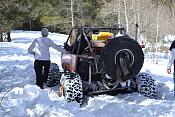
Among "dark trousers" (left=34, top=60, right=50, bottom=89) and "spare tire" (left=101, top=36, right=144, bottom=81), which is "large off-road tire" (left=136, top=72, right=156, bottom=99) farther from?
"dark trousers" (left=34, top=60, right=50, bottom=89)

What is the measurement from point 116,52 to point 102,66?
1.25ft

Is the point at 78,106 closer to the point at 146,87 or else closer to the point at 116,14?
the point at 146,87

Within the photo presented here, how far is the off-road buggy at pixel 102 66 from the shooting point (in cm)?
814

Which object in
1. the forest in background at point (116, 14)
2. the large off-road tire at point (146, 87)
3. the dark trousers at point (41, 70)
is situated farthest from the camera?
the forest in background at point (116, 14)

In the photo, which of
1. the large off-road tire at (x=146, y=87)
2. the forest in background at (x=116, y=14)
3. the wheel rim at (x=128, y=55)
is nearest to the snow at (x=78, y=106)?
the large off-road tire at (x=146, y=87)

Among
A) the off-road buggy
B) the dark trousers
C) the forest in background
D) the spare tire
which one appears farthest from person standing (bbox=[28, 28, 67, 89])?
the forest in background

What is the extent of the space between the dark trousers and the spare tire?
2.21 meters

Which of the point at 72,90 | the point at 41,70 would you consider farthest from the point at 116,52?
the point at 41,70

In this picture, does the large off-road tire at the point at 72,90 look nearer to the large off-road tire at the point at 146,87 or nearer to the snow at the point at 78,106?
the snow at the point at 78,106

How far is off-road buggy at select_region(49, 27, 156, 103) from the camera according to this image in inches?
320

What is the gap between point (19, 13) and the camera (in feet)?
65.7

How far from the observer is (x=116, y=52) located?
813 cm

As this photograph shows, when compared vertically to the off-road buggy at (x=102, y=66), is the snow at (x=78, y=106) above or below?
below

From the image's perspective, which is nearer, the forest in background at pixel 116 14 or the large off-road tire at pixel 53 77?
the large off-road tire at pixel 53 77
